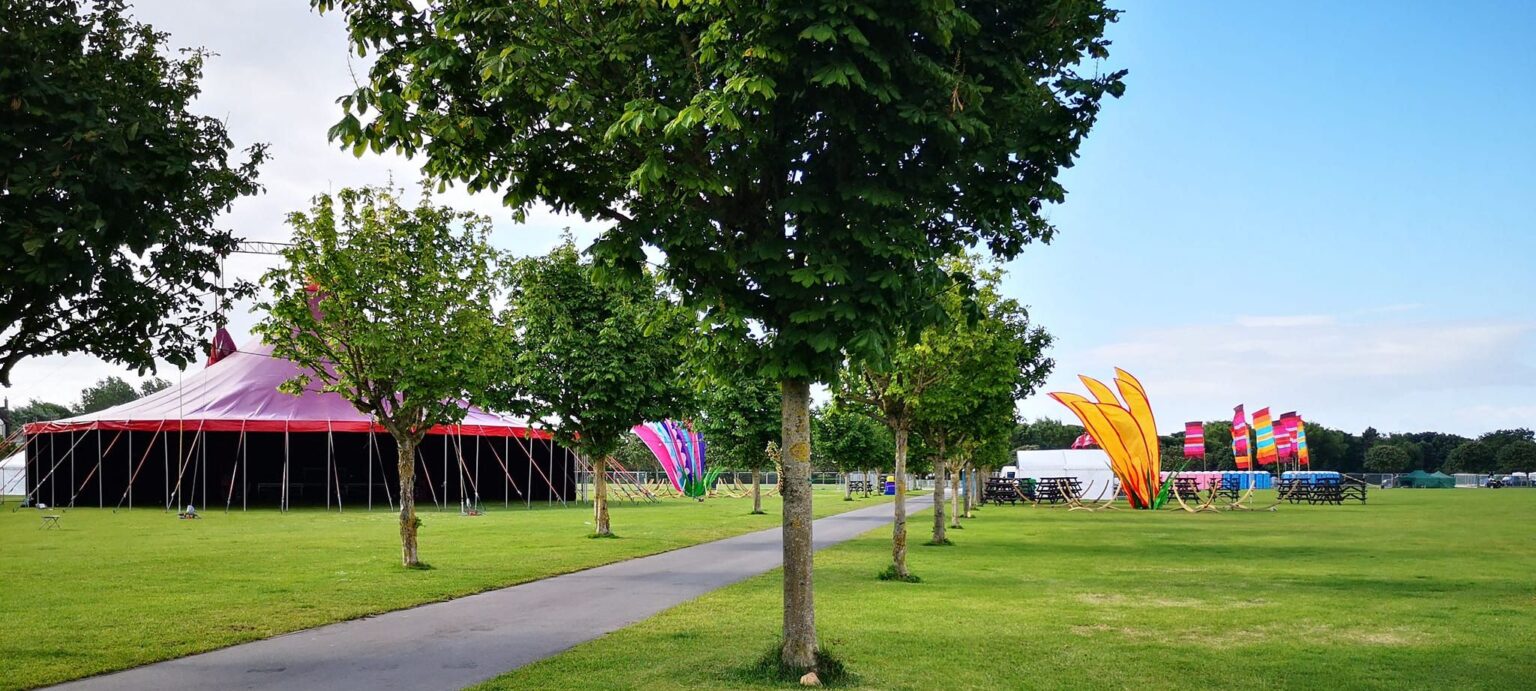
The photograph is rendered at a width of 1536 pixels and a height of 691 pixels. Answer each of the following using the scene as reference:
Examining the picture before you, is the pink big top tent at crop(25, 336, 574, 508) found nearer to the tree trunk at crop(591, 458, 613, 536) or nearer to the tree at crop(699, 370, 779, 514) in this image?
the tree at crop(699, 370, 779, 514)

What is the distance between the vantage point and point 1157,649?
10.7 meters

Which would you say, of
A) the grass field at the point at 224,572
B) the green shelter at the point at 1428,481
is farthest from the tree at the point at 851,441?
the green shelter at the point at 1428,481

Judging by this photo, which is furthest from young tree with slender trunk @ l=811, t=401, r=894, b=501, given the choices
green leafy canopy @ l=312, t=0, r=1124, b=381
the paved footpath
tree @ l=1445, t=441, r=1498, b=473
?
tree @ l=1445, t=441, r=1498, b=473

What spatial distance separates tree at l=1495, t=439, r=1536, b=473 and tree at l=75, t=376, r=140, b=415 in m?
164

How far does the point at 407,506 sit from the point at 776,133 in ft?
41.3

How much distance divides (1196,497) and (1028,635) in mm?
50463

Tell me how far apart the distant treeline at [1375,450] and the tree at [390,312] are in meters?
117

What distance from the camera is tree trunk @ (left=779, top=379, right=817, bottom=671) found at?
905 centimetres

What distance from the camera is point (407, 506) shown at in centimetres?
1877

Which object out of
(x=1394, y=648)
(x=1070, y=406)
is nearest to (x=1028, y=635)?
(x=1394, y=648)

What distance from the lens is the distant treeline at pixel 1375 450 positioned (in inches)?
5221

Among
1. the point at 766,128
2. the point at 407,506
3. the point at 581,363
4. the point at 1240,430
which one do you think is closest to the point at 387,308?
the point at 407,506

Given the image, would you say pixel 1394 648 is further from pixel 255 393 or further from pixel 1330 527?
pixel 255 393

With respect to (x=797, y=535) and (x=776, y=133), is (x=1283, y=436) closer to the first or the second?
(x=797, y=535)
